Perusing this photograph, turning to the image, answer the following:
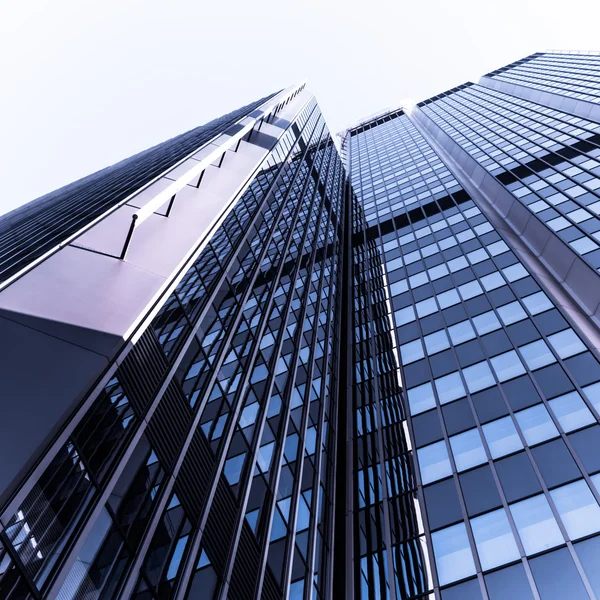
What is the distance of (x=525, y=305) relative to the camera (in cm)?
2691

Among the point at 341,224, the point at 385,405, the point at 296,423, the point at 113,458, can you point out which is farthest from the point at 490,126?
the point at 113,458

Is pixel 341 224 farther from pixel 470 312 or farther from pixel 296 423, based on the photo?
pixel 296 423

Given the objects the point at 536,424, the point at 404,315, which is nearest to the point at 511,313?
the point at 404,315

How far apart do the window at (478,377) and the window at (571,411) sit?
3.04 m

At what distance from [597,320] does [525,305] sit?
3.44 m

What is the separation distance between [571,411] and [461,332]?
8218 millimetres

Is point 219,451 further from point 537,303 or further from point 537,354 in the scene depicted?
point 537,303

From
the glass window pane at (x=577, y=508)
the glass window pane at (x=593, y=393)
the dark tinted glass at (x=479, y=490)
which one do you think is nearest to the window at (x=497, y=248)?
the glass window pane at (x=593, y=393)

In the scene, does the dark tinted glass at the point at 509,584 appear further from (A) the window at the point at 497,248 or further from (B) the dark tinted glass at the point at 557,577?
(A) the window at the point at 497,248

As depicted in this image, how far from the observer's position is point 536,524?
16.5 meters

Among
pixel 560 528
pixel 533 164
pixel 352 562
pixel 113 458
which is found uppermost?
pixel 113 458

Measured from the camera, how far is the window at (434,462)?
2011 cm

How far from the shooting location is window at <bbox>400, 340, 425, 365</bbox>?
2777cm

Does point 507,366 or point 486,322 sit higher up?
point 486,322
